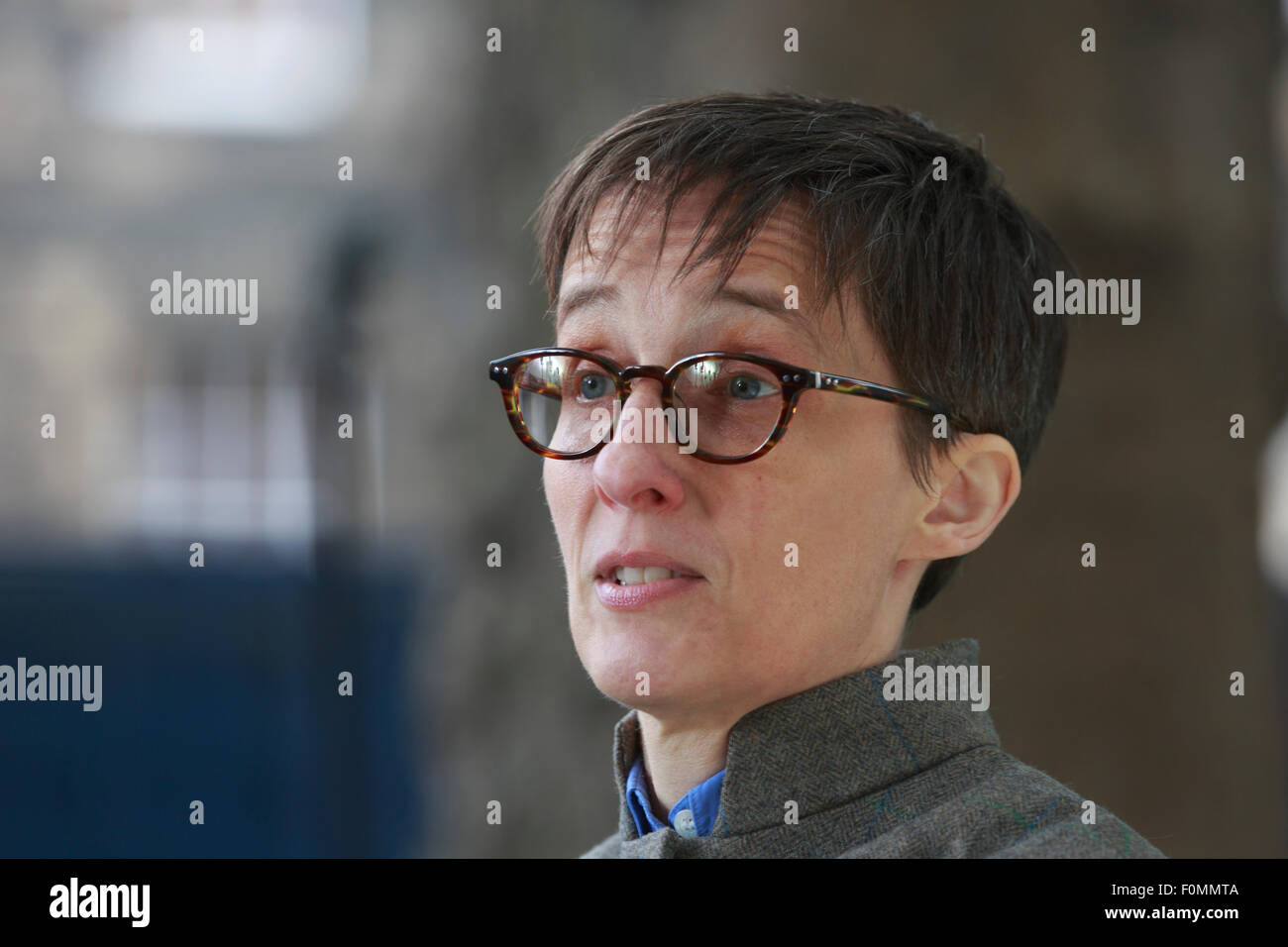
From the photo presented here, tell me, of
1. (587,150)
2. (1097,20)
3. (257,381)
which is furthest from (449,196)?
(587,150)

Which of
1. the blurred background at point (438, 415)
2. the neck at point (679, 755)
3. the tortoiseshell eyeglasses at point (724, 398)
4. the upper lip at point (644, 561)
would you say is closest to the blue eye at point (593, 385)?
the tortoiseshell eyeglasses at point (724, 398)

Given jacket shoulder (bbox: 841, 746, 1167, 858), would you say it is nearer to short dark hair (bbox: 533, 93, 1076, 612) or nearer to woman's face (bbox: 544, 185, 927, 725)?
woman's face (bbox: 544, 185, 927, 725)

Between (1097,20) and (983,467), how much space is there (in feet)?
3.95

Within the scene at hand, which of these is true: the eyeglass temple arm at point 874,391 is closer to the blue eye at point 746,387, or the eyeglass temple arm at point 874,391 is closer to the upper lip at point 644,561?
the blue eye at point 746,387

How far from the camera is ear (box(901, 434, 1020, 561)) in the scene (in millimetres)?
927

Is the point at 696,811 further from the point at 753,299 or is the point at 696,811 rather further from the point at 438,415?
the point at 438,415

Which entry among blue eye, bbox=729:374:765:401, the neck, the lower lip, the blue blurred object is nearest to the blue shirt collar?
the neck

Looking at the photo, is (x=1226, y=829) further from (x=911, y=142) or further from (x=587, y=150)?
(x=587, y=150)

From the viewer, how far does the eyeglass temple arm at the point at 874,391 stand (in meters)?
0.85

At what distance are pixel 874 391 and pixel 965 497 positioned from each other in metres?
0.14

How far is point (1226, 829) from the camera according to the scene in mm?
1796

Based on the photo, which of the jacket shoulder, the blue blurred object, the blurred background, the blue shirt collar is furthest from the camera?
the blue blurred object

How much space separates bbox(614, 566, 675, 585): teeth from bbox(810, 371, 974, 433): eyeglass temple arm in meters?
0.16

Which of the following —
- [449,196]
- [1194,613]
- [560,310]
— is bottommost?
[1194,613]
